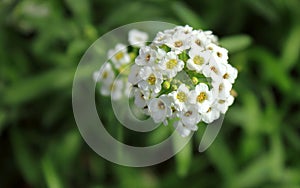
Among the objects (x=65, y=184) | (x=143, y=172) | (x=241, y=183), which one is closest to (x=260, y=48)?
(x=241, y=183)

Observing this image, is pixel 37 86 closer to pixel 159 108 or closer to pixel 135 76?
pixel 135 76

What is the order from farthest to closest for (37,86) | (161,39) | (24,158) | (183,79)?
(24,158) < (37,86) < (161,39) < (183,79)

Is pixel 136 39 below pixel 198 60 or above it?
above

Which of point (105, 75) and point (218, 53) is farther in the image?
point (105, 75)

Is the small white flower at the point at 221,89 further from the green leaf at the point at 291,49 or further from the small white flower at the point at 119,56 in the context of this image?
the green leaf at the point at 291,49

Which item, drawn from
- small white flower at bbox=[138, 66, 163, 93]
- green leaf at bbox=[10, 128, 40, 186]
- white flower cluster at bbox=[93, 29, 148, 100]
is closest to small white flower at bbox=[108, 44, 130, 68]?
white flower cluster at bbox=[93, 29, 148, 100]

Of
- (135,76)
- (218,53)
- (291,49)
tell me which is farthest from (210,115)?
(291,49)

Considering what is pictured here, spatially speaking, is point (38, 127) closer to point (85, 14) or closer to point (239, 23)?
point (85, 14)
